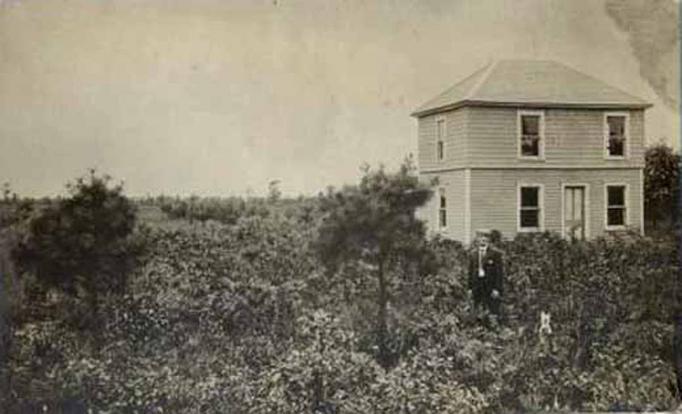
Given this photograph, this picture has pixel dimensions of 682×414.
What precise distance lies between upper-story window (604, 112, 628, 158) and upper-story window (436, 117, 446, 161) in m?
0.59

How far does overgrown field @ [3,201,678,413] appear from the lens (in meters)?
2.88

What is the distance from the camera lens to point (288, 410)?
9.62 ft

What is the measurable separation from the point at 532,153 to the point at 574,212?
262 millimetres

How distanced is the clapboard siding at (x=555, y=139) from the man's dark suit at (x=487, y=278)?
1.05 ft

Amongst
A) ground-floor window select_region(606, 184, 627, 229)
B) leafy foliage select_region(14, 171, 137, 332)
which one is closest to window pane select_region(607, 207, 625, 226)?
ground-floor window select_region(606, 184, 627, 229)

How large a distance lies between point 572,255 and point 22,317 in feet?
6.27

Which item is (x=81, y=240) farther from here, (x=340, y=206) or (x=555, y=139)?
(x=555, y=139)

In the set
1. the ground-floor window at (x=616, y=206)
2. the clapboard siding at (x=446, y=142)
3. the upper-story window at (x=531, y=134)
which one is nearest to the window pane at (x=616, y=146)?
the ground-floor window at (x=616, y=206)

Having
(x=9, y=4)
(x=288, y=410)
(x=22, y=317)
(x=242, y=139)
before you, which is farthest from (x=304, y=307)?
(x=9, y=4)

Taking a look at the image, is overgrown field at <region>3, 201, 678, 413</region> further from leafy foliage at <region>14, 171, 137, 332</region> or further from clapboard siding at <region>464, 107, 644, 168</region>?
clapboard siding at <region>464, 107, 644, 168</region>

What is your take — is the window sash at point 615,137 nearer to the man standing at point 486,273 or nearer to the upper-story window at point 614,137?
the upper-story window at point 614,137

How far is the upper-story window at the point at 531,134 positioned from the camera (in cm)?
303

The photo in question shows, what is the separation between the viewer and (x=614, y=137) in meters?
3.06

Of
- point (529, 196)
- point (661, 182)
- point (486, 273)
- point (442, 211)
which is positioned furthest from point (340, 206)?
point (661, 182)
